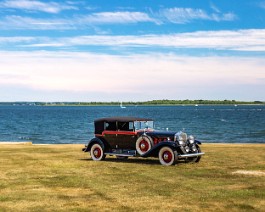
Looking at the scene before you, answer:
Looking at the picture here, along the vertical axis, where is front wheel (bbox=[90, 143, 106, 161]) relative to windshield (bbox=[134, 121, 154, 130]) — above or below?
below

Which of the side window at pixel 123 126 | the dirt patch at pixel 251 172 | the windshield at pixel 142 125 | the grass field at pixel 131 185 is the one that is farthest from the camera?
the side window at pixel 123 126

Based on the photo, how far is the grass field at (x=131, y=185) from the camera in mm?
11031

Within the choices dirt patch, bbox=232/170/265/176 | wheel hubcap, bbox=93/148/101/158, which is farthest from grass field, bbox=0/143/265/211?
wheel hubcap, bbox=93/148/101/158

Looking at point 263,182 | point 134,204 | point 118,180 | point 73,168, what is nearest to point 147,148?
point 73,168

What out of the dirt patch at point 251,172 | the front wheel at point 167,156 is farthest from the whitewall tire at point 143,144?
the dirt patch at point 251,172

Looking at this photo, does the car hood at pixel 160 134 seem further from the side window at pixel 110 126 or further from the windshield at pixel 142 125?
the side window at pixel 110 126

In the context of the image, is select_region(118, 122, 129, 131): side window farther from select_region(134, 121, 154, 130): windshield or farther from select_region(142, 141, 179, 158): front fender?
select_region(142, 141, 179, 158): front fender

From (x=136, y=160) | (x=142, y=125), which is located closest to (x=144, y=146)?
(x=142, y=125)

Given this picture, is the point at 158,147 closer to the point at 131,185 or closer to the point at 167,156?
the point at 167,156

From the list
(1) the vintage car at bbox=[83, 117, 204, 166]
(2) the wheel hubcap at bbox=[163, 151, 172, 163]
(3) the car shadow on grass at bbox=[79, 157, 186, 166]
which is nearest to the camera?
(2) the wheel hubcap at bbox=[163, 151, 172, 163]

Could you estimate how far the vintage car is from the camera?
18.5m

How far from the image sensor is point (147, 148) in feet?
62.6

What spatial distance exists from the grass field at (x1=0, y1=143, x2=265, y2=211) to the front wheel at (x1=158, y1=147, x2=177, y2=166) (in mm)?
296

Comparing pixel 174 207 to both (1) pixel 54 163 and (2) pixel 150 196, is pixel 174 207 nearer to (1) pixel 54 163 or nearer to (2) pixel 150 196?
(2) pixel 150 196
